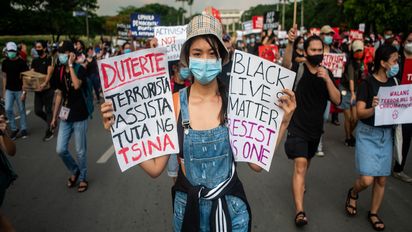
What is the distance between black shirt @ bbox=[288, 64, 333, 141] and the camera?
4004mm

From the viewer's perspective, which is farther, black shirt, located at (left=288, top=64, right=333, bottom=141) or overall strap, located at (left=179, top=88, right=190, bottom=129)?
black shirt, located at (left=288, top=64, right=333, bottom=141)

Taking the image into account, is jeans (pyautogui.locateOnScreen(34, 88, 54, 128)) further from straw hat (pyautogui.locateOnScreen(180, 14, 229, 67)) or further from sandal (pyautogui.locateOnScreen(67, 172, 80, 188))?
straw hat (pyautogui.locateOnScreen(180, 14, 229, 67))

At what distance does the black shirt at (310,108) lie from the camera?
4.00 m

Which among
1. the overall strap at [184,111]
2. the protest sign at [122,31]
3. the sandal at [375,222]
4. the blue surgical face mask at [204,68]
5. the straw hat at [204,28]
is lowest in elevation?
the sandal at [375,222]

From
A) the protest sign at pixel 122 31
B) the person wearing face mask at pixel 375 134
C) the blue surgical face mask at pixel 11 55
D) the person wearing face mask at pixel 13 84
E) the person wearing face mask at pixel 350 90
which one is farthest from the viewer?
the protest sign at pixel 122 31

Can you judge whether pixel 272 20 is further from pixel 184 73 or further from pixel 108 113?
pixel 108 113

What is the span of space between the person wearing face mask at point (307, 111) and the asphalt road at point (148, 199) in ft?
1.45

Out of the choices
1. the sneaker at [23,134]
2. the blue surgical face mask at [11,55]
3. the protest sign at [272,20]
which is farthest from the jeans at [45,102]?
the protest sign at [272,20]

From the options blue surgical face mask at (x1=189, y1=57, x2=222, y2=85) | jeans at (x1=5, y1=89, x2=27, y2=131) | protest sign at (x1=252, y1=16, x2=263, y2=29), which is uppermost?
protest sign at (x1=252, y1=16, x2=263, y2=29)

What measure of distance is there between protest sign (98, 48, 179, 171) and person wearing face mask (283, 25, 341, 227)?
218cm

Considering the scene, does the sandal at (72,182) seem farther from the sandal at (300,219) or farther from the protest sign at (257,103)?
the protest sign at (257,103)

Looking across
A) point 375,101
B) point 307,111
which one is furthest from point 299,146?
point 375,101

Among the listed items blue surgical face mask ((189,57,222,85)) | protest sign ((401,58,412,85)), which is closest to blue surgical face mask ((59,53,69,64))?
blue surgical face mask ((189,57,222,85))

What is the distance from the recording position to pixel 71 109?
4863mm
